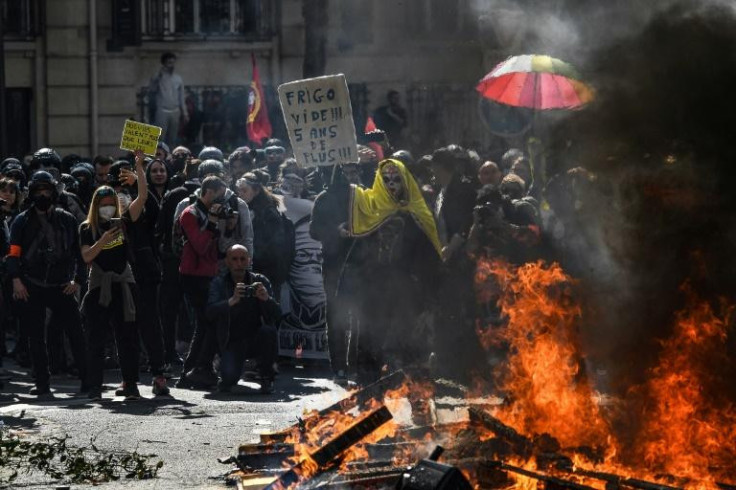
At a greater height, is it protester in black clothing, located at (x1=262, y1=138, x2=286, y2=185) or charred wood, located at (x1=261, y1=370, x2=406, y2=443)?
protester in black clothing, located at (x1=262, y1=138, x2=286, y2=185)

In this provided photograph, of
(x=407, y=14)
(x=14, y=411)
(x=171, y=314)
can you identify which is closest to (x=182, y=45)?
(x=407, y=14)

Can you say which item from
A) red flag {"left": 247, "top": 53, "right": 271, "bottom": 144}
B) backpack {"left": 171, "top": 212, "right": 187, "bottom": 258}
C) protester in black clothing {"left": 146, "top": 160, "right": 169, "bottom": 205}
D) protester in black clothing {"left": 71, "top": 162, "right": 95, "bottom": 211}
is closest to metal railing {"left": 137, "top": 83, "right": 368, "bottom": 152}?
red flag {"left": 247, "top": 53, "right": 271, "bottom": 144}

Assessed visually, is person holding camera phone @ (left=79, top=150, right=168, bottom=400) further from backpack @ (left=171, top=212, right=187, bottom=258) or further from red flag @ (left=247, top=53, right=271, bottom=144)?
red flag @ (left=247, top=53, right=271, bottom=144)

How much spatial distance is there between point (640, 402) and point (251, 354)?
457 centimetres

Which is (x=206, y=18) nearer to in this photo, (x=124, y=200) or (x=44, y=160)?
(x=44, y=160)

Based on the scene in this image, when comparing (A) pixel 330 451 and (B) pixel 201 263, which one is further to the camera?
(B) pixel 201 263

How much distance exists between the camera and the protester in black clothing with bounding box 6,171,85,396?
1224 cm

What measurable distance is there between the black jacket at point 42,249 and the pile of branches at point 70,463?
9.01ft

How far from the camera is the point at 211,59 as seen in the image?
24172mm

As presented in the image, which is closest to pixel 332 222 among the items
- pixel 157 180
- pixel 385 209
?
pixel 385 209

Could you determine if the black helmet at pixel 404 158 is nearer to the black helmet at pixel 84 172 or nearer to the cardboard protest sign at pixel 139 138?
the cardboard protest sign at pixel 139 138

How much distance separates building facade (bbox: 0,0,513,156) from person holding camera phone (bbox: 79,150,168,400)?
11323mm

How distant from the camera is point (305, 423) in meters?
8.98

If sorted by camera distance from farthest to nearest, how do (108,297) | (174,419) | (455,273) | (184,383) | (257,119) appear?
(257,119) < (184,383) < (455,273) < (108,297) < (174,419)
